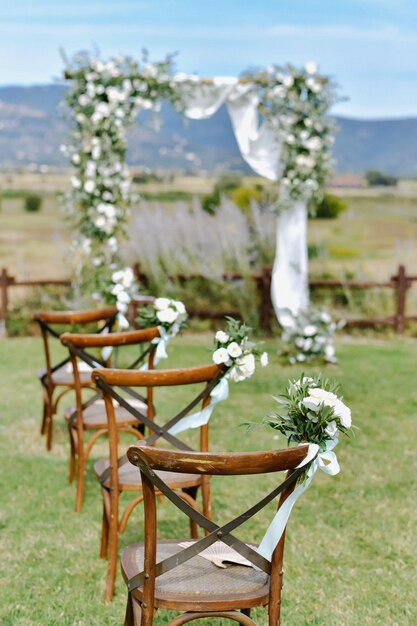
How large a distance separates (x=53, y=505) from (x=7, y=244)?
16.2 metres

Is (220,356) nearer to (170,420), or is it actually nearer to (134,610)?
(170,420)

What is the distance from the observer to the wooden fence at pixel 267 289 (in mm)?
10062

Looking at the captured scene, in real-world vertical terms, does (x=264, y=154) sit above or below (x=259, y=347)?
above

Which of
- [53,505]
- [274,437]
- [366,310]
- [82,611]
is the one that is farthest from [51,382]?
[366,310]

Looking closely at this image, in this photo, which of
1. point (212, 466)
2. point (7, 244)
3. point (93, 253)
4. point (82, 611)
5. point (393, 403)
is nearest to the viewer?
point (212, 466)

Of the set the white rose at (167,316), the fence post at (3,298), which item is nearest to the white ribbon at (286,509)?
the white rose at (167,316)

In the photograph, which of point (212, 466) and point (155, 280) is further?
point (155, 280)

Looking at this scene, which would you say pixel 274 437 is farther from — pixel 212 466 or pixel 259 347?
pixel 212 466

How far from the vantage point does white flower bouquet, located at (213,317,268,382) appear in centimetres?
328

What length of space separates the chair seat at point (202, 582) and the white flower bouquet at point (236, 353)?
2.69 feet

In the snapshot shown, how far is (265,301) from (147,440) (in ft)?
22.3

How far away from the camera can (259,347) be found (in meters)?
3.50

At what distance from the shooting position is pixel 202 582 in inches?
99.0

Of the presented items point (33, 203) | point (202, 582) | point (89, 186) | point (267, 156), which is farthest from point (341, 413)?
point (33, 203)
